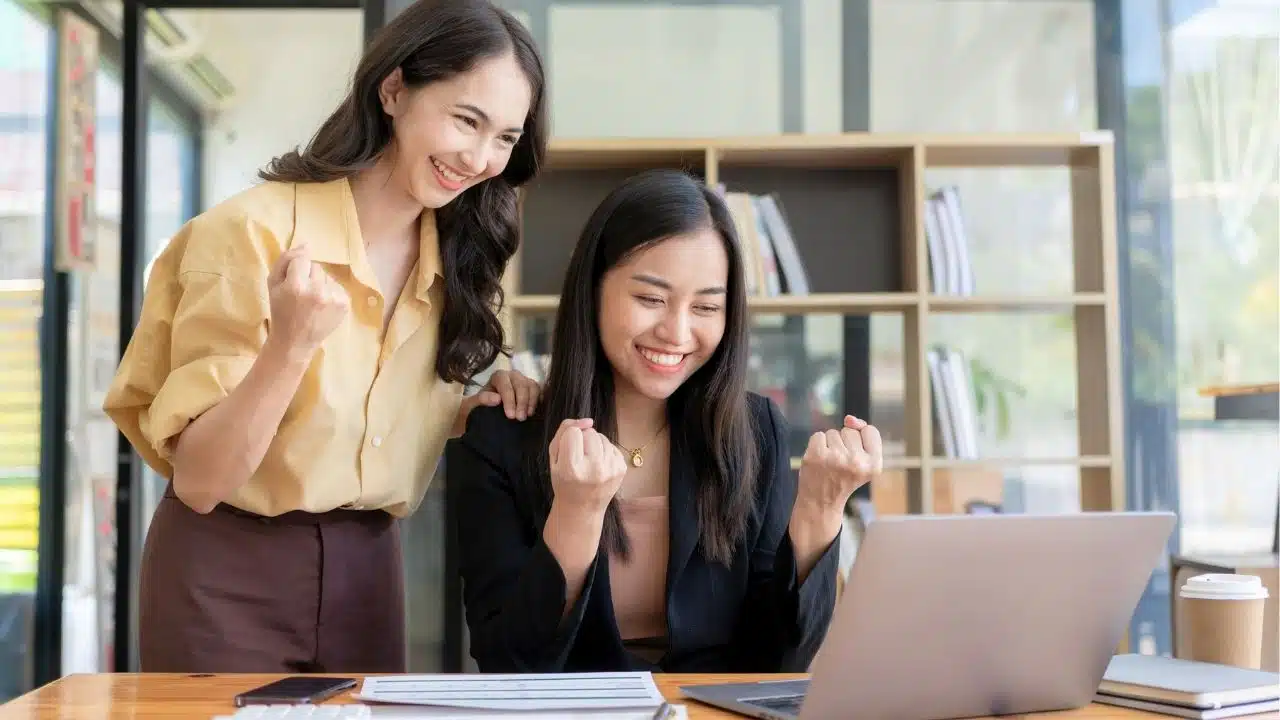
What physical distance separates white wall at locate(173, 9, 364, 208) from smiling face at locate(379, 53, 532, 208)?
93.2 inches

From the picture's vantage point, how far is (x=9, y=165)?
3.39 metres

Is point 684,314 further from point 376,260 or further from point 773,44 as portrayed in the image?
point 773,44

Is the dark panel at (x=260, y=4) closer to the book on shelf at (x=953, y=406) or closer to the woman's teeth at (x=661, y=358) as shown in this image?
the book on shelf at (x=953, y=406)

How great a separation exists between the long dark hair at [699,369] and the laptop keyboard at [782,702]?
0.56m

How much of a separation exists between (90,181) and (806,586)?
306 centimetres

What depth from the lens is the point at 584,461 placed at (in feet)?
4.24

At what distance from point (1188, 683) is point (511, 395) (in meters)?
0.97

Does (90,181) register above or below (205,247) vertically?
above

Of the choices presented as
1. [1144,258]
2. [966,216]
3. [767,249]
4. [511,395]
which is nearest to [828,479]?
[511,395]

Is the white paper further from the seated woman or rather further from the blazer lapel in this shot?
the blazer lapel

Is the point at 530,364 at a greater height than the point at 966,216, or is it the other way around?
the point at 966,216

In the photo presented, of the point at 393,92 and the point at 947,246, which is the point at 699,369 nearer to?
the point at 393,92

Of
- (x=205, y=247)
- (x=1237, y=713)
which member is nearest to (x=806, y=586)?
(x=1237, y=713)

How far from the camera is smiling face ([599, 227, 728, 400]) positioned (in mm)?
1638
